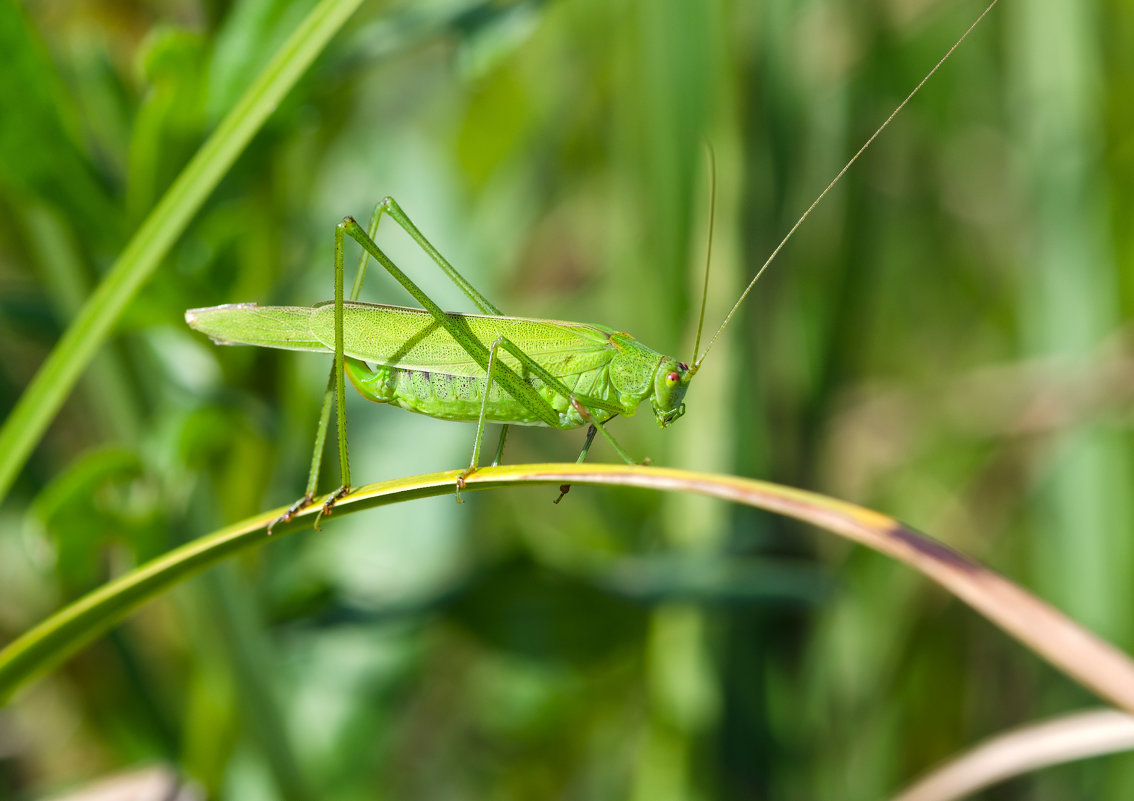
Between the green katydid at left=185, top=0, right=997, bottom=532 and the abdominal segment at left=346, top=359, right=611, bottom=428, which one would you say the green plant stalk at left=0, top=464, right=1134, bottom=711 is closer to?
the green katydid at left=185, top=0, right=997, bottom=532

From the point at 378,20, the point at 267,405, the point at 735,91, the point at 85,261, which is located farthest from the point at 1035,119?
→ the point at 85,261

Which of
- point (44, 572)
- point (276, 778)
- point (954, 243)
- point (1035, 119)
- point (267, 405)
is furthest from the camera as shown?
point (954, 243)

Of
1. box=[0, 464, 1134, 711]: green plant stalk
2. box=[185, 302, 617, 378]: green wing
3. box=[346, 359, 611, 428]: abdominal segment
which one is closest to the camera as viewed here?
box=[0, 464, 1134, 711]: green plant stalk

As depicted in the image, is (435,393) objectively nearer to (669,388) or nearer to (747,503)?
(669,388)

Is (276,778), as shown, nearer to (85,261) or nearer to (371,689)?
(371,689)

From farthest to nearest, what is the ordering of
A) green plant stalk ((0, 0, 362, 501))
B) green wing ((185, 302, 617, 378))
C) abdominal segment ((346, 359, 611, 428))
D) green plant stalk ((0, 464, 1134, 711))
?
1. abdominal segment ((346, 359, 611, 428))
2. green wing ((185, 302, 617, 378))
3. green plant stalk ((0, 0, 362, 501))
4. green plant stalk ((0, 464, 1134, 711))

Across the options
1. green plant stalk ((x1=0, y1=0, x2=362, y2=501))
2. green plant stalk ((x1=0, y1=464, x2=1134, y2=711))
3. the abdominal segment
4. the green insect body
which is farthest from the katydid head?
green plant stalk ((x1=0, y1=0, x2=362, y2=501))

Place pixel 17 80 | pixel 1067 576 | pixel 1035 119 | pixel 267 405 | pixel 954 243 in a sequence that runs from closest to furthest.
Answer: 1. pixel 17 80
2. pixel 267 405
3. pixel 1067 576
4. pixel 1035 119
5. pixel 954 243
